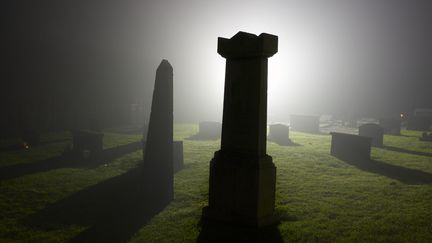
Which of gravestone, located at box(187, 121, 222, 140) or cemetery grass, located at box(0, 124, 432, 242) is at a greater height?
gravestone, located at box(187, 121, 222, 140)

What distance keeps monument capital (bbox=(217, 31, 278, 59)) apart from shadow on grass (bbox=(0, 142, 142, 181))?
842 cm

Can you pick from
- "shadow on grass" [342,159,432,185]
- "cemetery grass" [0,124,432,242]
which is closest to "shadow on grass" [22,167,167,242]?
"cemetery grass" [0,124,432,242]

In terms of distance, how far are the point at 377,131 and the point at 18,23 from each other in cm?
2770

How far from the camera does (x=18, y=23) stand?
23359 mm

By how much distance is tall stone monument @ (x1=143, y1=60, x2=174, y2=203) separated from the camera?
7.73 m

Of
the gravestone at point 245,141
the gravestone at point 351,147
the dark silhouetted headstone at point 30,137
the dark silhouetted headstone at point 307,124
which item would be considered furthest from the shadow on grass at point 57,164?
the dark silhouetted headstone at point 307,124

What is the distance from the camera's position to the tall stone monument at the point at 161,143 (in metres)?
7.73

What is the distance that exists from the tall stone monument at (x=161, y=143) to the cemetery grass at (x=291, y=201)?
0.64 meters

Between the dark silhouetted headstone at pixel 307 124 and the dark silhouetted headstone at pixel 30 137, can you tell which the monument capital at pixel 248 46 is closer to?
the dark silhouetted headstone at pixel 30 137

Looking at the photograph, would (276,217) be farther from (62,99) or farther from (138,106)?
(138,106)

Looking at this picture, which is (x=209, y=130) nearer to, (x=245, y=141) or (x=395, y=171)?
(x=395, y=171)

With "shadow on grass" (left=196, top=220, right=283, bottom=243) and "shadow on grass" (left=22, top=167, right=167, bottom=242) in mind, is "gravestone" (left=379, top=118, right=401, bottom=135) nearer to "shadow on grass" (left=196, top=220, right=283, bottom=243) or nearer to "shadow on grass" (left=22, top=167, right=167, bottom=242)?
"shadow on grass" (left=22, top=167, right=167, bottom=242)

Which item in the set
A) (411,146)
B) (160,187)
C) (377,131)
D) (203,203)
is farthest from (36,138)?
(411,146)

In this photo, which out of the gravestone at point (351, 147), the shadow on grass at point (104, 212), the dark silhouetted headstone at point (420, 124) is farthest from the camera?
the dark silhouetted headstone at point (420, 124)
